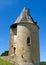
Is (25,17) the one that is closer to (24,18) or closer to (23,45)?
(24,18)

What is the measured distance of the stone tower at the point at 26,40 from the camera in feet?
112

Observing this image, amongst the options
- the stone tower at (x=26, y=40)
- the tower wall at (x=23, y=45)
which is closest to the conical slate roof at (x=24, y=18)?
the stone tower at (x=26, y=40)

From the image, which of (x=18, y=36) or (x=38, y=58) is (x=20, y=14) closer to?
(x=18, y=36)

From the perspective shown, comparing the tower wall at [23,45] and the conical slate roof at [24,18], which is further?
the conical slate roof at [24,18]

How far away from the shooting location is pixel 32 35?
35281mm

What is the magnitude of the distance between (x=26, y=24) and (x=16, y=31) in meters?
3.30

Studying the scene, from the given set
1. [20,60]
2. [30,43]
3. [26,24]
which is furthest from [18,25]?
[20,60]

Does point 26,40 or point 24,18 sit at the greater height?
point 24,18

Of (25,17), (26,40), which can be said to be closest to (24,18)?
(25,17)

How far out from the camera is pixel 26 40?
113ft

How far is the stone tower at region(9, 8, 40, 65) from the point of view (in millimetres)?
34125

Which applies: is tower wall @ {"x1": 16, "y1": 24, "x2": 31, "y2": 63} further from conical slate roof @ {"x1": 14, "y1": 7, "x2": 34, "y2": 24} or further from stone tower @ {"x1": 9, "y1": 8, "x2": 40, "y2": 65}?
conical slate roof @ {"x1": 14, "y1": 7, "x2": 34, "y2": 24}

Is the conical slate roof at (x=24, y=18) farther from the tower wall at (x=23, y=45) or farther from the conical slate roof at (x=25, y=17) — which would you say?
the tower wall at (x=23, y=45)

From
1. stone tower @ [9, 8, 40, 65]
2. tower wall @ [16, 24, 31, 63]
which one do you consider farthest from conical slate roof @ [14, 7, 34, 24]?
tower wall @ [16, 24, 31, 63]
